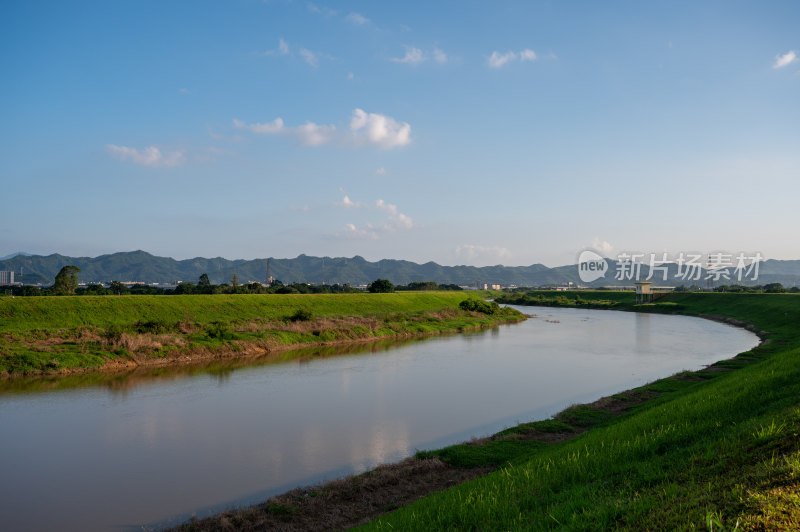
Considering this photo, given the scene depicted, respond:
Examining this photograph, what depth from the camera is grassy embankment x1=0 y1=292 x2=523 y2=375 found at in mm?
24675

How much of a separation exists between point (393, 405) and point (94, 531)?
1085 cm

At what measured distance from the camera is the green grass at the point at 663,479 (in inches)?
176

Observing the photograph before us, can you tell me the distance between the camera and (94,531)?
29.7 ft

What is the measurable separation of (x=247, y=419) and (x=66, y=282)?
4379cm

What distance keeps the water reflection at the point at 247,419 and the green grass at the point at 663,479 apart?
453 centimetres

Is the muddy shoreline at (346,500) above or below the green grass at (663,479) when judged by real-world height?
below

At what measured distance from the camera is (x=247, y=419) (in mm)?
16625

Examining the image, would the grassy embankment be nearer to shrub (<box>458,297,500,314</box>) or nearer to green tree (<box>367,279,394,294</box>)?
shrub (<box>458,297,500,314</box>)

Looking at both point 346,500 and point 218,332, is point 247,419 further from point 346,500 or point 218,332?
point 218,332

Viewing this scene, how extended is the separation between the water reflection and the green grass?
4.53m

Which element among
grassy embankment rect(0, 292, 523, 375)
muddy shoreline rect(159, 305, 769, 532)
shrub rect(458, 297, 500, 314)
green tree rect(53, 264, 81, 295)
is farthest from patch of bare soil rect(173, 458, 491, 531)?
shrub rect(458, 297, 500, 314)

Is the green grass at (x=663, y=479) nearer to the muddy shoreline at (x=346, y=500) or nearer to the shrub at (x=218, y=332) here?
the muddy shoreline at (x=346, y=500)

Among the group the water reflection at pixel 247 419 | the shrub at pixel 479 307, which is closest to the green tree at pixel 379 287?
the shrub at pixel 479 307

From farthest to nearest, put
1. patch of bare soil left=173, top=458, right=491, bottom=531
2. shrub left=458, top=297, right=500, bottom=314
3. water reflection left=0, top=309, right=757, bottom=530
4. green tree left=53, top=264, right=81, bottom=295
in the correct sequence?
shrub left=458, top=297, right=500, bottom=314 < green tree left=53, top=264, right=81, bottom=295 < water reflection left=0, top=309, right=757, bottom=530 < patch of bare soil left=173, top=458, right=491, bottom=531
